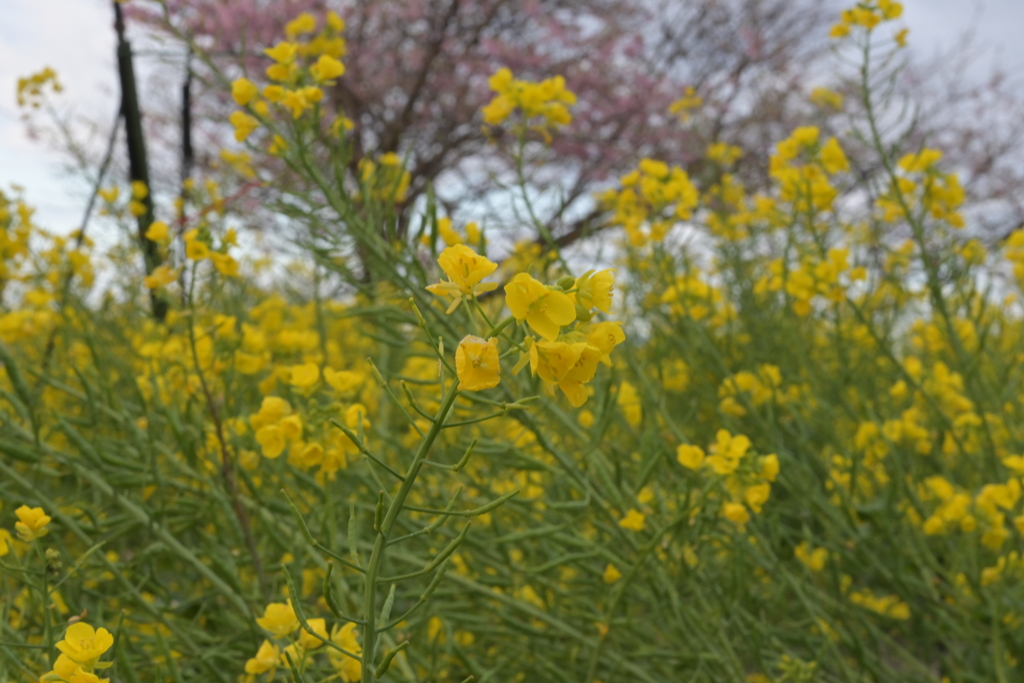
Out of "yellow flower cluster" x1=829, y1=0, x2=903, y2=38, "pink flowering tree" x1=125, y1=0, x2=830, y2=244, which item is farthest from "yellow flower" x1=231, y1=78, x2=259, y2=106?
"pink flowering tree" x1=125, y1=0, x2=830, y2=244

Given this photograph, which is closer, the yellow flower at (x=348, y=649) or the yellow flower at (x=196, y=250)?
the yellow flower at (x=348, y=649)

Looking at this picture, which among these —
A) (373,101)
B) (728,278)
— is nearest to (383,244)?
(728,278)

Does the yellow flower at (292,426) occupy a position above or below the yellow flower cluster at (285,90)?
below

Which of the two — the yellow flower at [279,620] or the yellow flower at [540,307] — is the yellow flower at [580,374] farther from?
the yellow flower at [279,620]

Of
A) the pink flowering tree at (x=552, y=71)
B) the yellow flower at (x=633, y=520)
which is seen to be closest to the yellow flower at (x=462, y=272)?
the yellow flower at (x=633, y=520)

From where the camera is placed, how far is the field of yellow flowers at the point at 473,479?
3.24ft

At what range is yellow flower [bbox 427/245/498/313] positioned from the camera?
59 cm

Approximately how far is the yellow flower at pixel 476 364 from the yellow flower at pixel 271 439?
0.63m

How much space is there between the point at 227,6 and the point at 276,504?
7032 mm

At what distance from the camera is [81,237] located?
2504mm

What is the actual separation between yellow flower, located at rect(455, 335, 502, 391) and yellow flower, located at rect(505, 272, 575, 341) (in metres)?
0.04

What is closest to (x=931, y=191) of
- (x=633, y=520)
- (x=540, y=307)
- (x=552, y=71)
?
(x=633, y=520)

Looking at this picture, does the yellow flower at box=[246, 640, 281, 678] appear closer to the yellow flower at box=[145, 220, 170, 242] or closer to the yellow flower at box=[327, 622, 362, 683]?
the yellow flower at box=[327, 622, 362, 683]

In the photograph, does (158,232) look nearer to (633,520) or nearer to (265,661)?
(265,661)
